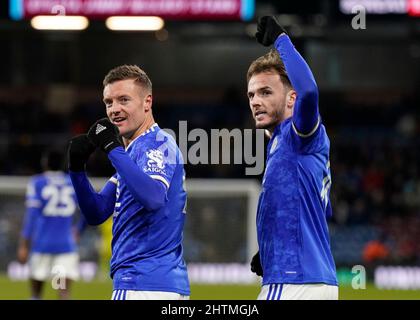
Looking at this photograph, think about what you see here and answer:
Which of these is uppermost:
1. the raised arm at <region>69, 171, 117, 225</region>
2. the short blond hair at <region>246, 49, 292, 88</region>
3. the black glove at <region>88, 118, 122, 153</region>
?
the short blond hair at <region>246, 49, 292, 88</region>

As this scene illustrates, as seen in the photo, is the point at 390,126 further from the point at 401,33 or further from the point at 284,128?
the point at 284,128

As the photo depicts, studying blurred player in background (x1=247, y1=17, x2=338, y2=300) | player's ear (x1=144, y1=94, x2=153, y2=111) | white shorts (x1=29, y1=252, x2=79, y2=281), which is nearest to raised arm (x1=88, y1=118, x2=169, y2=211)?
player's ear (x1=144, y1=94, x2=153, y2=111)

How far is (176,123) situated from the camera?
75.3 ft

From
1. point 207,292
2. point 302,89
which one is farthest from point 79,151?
point 207,292

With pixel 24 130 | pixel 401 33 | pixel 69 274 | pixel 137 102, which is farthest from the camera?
pixel 24 130

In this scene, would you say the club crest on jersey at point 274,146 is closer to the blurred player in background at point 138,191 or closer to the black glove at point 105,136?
the blurred player in background at point 138,191

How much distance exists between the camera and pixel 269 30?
15.7 ft

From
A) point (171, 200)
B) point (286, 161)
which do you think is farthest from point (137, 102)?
point (286, 161)

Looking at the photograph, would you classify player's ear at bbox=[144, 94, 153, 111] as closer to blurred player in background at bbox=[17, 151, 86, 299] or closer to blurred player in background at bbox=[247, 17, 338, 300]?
blurred player in background at bbox=[247, 17, 338, 300]

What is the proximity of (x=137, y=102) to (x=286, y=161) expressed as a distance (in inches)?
35.9

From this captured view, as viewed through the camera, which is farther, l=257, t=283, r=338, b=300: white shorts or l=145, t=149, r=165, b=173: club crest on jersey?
l=145, t=149, r=165, b=173: club crest on jersey

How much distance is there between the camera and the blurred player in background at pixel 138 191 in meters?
4.73

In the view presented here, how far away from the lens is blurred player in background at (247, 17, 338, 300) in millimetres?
4508

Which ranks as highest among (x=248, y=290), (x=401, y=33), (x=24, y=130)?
(x=401, y=33)
